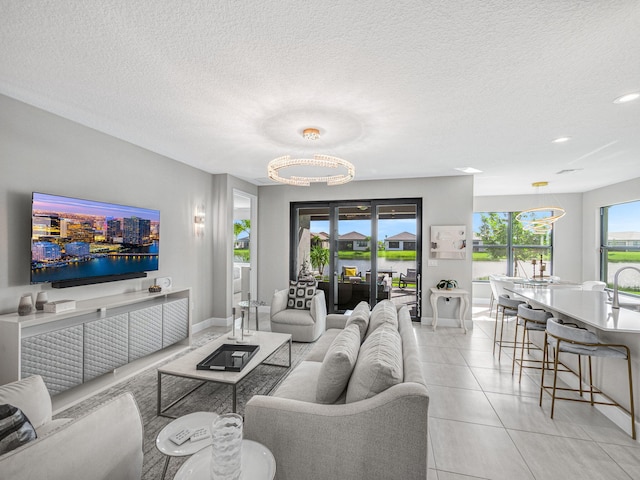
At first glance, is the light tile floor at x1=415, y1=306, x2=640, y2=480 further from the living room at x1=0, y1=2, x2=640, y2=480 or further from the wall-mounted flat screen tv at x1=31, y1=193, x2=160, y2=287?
the wall-mounted flat screen tv at x1=31, y1=193, x2=160, y2=287

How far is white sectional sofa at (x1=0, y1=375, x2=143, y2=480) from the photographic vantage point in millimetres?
977

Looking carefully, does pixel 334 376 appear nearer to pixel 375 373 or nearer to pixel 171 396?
pixel 375 373

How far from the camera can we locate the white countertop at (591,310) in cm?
221

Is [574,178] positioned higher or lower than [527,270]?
higher

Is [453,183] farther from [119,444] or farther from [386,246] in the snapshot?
[119,444]

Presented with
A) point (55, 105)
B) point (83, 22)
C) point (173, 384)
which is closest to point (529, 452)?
point (173, 384)

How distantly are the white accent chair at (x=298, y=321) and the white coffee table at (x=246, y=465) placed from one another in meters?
2.83

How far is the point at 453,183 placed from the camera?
17.5 ft

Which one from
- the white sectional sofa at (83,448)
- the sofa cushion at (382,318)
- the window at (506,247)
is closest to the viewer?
the white sectional sofa at (83,448)

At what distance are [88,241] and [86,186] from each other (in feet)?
1.91

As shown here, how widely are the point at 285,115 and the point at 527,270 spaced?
285 inches

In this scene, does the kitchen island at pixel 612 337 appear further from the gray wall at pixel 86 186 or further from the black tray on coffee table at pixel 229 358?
the gray wall at pixel 86 186

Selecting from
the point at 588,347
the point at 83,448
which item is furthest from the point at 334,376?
the point at 588,347

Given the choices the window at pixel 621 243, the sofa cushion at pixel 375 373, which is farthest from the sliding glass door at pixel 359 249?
the sofa cushion at pixel 375 373
